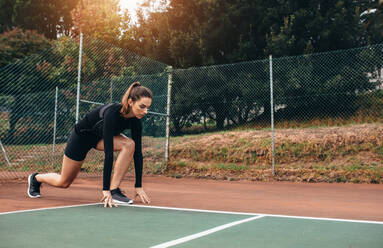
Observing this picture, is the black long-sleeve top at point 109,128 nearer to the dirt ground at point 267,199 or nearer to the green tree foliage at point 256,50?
the dirt ground at point 267,199

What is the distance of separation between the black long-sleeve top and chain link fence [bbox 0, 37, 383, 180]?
171 inches

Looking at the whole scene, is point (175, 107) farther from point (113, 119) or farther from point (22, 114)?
point (113, 119)

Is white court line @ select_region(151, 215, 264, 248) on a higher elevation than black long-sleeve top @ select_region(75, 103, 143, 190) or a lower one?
lower

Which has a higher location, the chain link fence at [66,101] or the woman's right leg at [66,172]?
the chain link fence at [66,101]

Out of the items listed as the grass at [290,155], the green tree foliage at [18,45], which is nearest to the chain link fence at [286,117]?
the grass at [290,155]

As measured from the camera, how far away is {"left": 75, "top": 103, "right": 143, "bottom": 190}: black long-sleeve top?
4.18 metres

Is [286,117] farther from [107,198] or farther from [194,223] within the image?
[194,223]

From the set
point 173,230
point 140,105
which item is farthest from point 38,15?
point 173,230

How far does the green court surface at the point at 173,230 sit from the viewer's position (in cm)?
261

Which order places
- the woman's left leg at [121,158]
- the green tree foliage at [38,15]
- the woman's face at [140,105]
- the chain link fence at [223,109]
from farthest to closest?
the green tree foliage at [38,15] < the chain link fence at [223,109] < the woman's left leg at [121,158] < the woman's face at [140,105]

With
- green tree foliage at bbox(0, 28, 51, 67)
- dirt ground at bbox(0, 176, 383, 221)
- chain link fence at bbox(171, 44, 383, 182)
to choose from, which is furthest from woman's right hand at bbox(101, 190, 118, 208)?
green tree foliage at bbox(0, 28, 51, 67)

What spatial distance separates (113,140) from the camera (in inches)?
173

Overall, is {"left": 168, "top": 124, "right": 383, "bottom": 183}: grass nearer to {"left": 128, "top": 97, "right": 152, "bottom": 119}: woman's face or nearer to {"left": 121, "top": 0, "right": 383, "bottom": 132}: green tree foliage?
{"left": 121, "top": 0, "right": 383, "bottom": 132}: green tree foliage

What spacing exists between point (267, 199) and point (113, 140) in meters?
2.47
